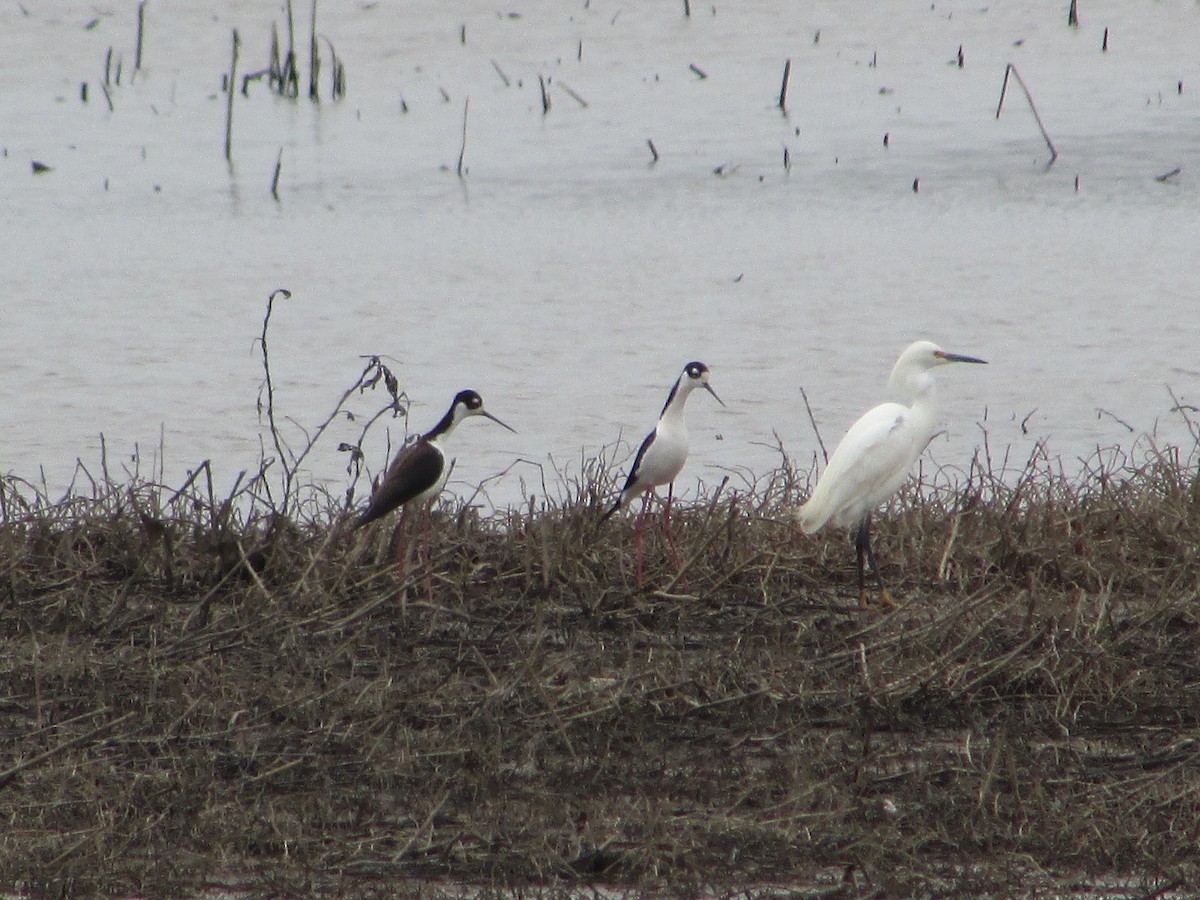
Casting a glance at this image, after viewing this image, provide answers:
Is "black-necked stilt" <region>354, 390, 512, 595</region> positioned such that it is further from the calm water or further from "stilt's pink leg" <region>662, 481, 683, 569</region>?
the calm water

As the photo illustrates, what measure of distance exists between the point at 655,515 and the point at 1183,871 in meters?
2.55

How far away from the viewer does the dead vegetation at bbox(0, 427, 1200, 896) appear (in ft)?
11.1

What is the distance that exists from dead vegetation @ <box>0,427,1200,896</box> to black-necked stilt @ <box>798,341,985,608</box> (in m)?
0.17

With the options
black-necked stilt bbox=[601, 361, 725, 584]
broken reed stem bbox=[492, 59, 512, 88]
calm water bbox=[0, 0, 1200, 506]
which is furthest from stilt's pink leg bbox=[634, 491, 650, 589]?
broken reed stem bbox=[492, 59, 512, 88]

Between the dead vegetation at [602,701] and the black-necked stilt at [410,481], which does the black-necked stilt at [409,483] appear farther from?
the dead vegetation at [602,701]

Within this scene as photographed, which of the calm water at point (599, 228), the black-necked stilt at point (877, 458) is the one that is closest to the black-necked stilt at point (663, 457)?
the black-necked stilt at point (877, 458)

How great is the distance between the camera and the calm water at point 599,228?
8695 mm

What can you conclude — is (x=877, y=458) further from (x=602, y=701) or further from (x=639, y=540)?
(x=602, y=701)

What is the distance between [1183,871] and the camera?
3.26 m

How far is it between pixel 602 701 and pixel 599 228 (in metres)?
8.85

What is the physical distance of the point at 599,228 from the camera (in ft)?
41.9

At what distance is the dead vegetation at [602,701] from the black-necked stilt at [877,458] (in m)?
0.17

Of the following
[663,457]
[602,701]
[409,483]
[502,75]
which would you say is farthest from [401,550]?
[502,75]

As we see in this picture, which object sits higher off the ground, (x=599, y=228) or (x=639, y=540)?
(x=639, y=540)
